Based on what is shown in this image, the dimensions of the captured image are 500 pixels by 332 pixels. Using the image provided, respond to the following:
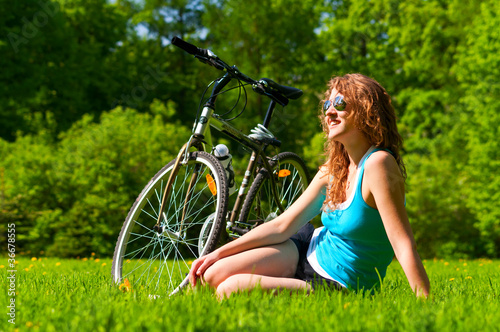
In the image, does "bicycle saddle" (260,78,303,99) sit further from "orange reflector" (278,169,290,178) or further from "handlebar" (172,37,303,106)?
"orange reflector" (278,169,290,178)

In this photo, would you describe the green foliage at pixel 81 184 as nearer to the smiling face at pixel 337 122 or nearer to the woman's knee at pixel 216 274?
the woman's knee at pixel 216 274

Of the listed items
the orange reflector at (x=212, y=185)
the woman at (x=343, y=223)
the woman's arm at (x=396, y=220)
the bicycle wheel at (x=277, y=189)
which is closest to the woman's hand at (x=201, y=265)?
the woman at (x=343, y=223)

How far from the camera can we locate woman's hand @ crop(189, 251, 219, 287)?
2895 millimetres

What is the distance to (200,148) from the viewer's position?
3.93 meters

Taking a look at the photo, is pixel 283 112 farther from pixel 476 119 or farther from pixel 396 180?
pixel 396 180

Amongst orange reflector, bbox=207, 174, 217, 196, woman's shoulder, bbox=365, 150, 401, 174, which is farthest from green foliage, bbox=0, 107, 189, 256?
woman's shoulder, bbox=365, 150, 401, 174

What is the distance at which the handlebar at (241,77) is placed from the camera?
3.86m

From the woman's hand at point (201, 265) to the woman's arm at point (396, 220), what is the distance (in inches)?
36.8

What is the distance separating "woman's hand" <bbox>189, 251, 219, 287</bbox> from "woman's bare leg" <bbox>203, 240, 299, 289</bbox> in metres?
0.04

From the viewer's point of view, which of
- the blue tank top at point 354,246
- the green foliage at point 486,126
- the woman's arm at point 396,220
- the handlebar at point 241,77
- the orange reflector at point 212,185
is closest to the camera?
the woman's arm at point 396,220

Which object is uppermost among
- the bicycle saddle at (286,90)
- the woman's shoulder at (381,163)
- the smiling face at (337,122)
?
the bicycle saddle at (286,90)

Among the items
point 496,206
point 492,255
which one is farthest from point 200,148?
point 492,255

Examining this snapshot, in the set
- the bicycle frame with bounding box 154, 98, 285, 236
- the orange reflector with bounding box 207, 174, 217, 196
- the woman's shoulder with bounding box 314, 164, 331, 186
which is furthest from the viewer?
the bicycle frame with bounding box 154, 98, 285, 236

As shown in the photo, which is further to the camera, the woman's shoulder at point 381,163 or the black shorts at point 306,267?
the black shorts at point 306,267
